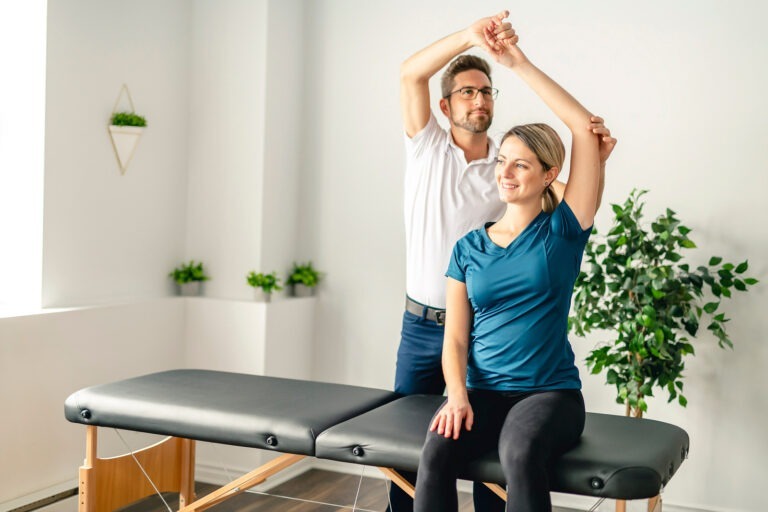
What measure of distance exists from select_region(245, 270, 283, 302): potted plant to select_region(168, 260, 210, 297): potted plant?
23 centimetres

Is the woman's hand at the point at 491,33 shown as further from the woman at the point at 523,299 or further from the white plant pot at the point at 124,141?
the white plant pot at the point at 124,141

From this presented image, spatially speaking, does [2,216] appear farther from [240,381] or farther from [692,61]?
[692,61]

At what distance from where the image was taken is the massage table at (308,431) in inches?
75.4

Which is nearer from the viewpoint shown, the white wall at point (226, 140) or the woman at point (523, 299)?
the woman at point (523, 299)

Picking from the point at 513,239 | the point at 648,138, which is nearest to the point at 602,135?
the point at 513,239

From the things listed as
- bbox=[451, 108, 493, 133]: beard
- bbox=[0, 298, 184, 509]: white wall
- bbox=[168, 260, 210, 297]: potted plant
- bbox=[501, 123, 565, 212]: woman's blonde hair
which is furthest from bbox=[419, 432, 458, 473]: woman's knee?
bbox=[168, 260, 210, 297]: potted plant

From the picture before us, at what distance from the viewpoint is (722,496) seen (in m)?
3.42

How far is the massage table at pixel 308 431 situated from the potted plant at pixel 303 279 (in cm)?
125

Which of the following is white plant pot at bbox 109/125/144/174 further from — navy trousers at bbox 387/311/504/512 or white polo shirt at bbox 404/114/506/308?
navy trousers at bbox 387/311/504/512

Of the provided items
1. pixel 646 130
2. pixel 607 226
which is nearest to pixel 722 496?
pixel 607 226

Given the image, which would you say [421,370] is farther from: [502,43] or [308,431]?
[502,43]

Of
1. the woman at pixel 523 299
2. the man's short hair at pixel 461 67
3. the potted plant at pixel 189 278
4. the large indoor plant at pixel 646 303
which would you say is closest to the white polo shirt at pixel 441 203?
the man's short hair at pixel 461 67

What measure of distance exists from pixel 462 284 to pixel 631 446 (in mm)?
529

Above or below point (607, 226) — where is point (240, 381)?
below
